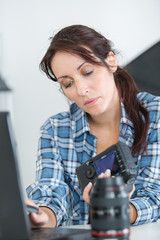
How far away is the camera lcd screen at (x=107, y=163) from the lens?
0.99 m

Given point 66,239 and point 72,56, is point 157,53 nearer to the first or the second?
point 72,56

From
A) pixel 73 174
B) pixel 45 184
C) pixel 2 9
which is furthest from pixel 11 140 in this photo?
pixel 2 9

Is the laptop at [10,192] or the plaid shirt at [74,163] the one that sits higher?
the laptop at [10,192]

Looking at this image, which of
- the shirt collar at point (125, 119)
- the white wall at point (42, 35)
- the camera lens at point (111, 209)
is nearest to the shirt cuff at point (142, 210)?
the shirt collar at point (125, 119)

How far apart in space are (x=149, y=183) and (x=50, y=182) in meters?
0.34

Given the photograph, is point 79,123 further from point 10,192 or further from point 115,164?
point 10,192

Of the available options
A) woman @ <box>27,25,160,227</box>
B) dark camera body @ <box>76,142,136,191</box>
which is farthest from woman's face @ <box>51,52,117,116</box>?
dark camera body @ <box>76,142,136,191</box>

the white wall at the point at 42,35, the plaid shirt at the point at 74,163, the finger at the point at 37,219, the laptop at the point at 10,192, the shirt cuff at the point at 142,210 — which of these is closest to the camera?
the laptop at the point at 10,192

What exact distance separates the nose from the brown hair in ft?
0.26

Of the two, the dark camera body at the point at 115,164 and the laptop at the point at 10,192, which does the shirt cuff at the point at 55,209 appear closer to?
the dark camera body at the point at 115,164

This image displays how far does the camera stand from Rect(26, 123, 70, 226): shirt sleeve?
1.18 meters

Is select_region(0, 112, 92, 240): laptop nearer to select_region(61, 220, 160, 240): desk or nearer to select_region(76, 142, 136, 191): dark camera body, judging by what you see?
select_region(61, 220, 160, 240): desk

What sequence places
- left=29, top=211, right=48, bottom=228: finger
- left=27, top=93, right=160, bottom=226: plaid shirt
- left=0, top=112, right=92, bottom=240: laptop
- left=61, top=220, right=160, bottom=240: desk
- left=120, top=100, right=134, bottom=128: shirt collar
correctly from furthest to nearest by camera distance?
left=120, top=100, right=134, bottom=128: shirt collar → left=27, top=93, right=160, bottom=226: plaid shirt → left=29, top=211, right=48, bottom=228: finger → left=61, top=220, right=160, bottom=240: desk → left=0, top=112, right=92, bottom=240: laptop

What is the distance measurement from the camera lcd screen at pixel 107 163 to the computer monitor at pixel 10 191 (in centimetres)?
43
